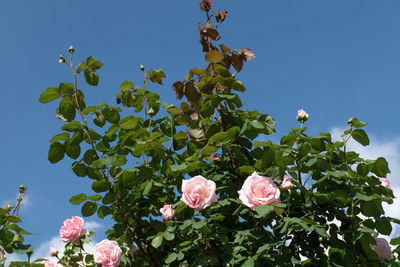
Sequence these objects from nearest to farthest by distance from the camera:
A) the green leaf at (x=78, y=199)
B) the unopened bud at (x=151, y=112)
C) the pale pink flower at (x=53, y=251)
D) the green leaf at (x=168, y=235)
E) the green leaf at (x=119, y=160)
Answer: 1. the green leaf at (x=168, y=235)
2. the green leaf at (x=119, y=160)
3. the green leaf at (x=78, y=199)
4. the unopened bud at (x=151, y=112)
5. the pale pink flower at (x=53, y=251)

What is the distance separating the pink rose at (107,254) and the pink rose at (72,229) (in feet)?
1.17

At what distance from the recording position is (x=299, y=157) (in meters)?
2.26

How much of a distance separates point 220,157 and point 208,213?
15.0 inches

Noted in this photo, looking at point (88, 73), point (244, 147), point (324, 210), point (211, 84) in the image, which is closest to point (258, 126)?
point (244, 147)

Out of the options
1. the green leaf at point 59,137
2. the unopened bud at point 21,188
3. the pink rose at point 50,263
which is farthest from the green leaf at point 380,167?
the unopened bud at point 21,188

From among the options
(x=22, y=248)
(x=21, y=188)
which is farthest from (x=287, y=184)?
(x=21, y=188)

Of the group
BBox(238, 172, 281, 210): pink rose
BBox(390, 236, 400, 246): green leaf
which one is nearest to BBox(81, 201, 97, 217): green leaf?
BBox(238, 172, 281, 210): pink rose

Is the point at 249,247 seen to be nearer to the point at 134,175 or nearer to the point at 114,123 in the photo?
the point at 134,175

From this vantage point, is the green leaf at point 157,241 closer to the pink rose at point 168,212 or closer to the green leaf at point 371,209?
the pink rose at point 168,212

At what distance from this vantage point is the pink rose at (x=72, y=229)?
2.63m

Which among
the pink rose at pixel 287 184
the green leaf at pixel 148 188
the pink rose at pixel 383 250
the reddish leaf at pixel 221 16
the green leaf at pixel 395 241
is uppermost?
the reddish leaf at pixel 221 16

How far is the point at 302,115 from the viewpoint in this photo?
7.56ft

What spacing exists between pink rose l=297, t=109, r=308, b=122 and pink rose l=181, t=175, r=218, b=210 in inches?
26.6

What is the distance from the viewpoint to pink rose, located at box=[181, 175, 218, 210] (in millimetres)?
2010
